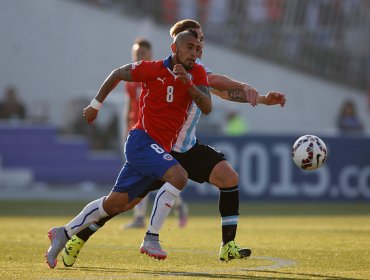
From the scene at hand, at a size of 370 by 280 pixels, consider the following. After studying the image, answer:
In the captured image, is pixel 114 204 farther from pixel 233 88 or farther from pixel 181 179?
pixel 233 88

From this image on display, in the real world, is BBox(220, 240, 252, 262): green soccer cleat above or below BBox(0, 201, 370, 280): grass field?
above

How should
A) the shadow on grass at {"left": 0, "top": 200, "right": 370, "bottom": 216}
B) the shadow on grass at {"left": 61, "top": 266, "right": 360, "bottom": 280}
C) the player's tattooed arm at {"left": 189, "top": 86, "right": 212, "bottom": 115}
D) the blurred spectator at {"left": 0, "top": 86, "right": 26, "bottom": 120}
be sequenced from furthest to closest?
the blurred spectator at {"left": 0, "top": 86, "right": 26, "bottom": 120}
the shadow on grass at {"left": 0, "top": 200, "right": 370, "bottom": 216}
the player's tattooed arm at {"left": 189, "top": 86, "right": 212, "bottom": 115}
the shadow on grass at {"left": 61, "top": 266, "right": 360, "bottom": 280}

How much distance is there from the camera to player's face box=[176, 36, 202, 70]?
882cm

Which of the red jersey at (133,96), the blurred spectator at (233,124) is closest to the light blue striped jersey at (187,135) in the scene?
the red jersey at (133,96)

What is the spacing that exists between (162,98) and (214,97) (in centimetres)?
1723

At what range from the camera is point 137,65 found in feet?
29.2

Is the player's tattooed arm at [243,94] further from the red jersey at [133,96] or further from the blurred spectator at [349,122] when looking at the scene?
the blurred spectator at [349,122]

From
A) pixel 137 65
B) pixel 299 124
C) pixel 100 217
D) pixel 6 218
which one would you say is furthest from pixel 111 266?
pixel 299 124

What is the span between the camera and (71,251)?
8.93 meters

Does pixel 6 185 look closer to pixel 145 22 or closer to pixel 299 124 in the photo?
pixel 145 22

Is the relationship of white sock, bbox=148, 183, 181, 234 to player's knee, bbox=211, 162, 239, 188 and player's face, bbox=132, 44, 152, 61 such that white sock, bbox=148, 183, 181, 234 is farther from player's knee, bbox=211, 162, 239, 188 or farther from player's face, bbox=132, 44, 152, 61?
player's face, bbox=132, 44, 152, 61

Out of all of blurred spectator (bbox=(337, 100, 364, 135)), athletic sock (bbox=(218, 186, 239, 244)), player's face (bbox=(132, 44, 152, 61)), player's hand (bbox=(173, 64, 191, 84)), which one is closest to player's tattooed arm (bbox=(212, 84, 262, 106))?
athletic sock (bbox=(218, 186, 239, 244))

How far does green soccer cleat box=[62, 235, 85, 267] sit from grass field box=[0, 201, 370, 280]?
0.23 ft

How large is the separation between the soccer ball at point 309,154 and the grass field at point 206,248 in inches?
34.9
